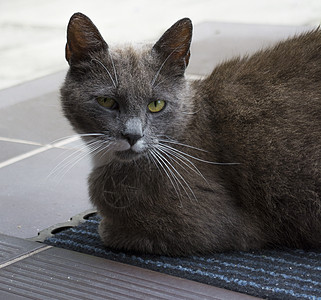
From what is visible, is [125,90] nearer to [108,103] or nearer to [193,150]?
[108,103]

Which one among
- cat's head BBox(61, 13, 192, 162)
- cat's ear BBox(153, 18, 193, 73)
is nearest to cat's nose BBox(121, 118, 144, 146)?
cat's head BBox(61, 13, 192, 162)

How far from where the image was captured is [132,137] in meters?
1.70

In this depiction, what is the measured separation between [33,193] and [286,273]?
1077 mm

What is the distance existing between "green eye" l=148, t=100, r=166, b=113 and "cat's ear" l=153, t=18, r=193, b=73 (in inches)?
5.0

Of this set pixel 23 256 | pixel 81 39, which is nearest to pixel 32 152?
pixel 23 256

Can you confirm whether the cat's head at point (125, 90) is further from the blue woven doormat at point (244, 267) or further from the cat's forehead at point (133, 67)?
the blue woven doormat at point (244, 267)

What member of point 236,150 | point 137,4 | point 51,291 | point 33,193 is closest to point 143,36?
point 137,4

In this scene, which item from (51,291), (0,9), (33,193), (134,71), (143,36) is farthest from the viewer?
(0,9)

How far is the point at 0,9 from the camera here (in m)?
5.77

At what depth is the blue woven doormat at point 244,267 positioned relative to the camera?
169 centimetres

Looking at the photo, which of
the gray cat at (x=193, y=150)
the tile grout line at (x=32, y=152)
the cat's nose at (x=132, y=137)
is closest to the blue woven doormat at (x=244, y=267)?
the gray cat at (x=193, y=150)

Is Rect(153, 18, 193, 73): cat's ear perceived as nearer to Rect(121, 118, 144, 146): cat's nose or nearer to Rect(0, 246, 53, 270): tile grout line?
Rect(121, 118, 144, 146): cat's nose

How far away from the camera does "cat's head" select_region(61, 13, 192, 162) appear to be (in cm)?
175

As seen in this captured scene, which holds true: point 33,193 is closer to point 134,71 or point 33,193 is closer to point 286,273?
point 134,71
